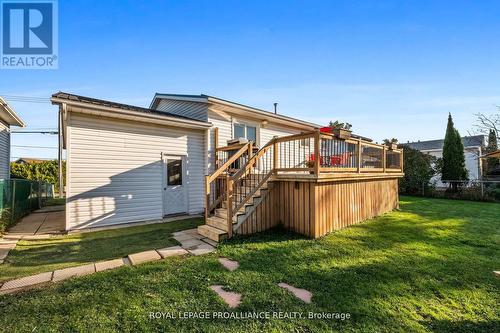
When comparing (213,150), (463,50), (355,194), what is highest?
(463,50)

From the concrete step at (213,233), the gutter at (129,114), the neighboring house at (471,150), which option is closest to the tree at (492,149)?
the neighboring house at (471,150)

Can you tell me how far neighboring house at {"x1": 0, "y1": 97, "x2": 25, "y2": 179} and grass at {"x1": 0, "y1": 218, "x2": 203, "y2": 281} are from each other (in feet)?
23.3

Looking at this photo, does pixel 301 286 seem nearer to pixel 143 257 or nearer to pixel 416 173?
pixel 143 257

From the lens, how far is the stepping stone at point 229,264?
3.75 meters

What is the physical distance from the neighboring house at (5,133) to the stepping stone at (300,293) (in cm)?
1183

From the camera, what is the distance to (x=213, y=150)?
29.3 ft

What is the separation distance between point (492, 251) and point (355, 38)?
7.17m

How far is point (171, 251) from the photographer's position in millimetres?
4492

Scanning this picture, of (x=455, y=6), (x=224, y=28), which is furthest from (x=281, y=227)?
(x=455, y=6)

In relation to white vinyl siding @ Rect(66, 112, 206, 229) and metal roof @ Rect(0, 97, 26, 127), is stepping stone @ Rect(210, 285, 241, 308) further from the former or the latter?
metal roof @ Rect(0, 97, 26, 127)

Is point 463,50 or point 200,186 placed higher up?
point 463,50

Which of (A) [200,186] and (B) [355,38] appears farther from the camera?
(A) [200,186]

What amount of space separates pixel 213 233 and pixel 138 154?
160 inches

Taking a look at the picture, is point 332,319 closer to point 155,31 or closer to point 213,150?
point 213,150
